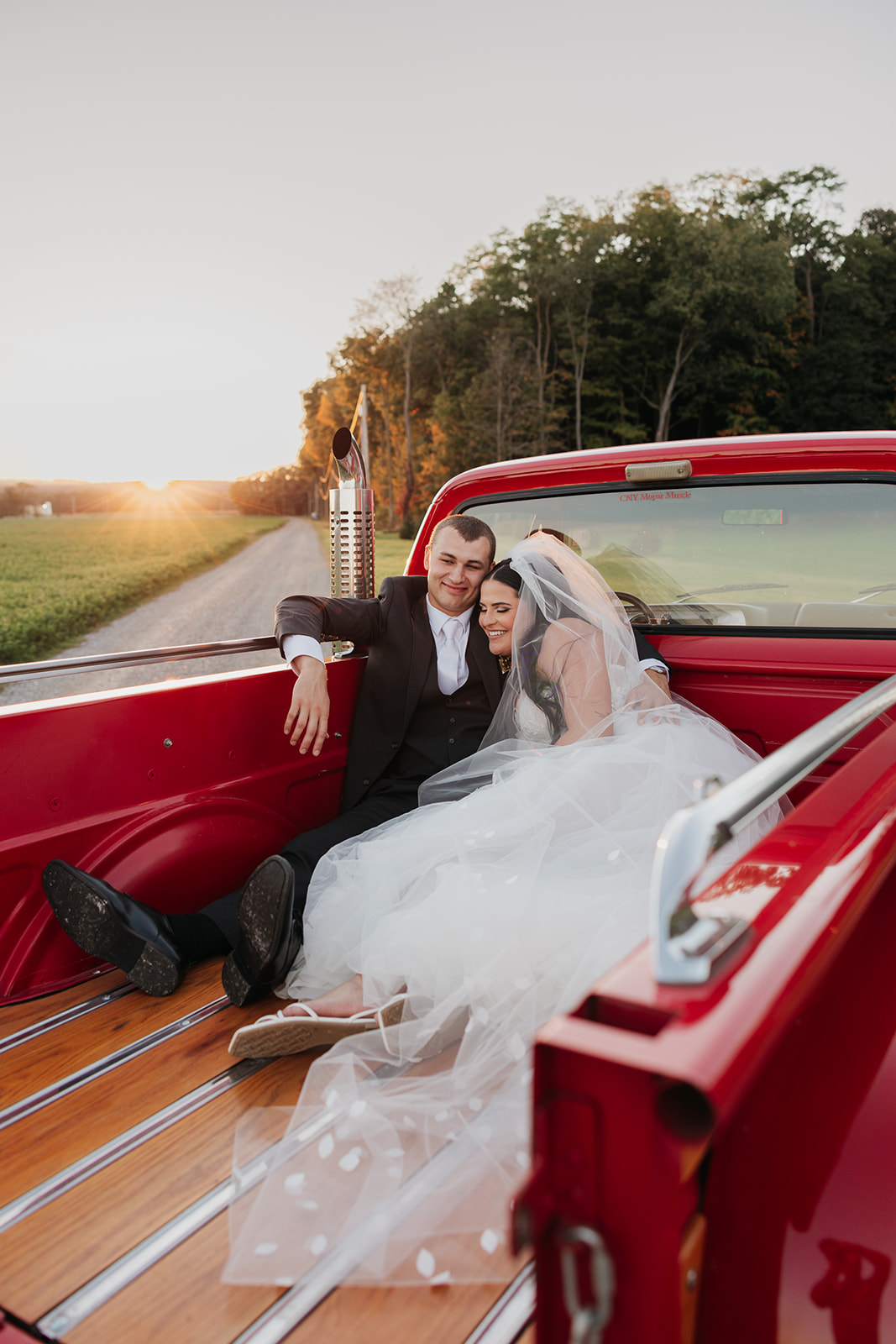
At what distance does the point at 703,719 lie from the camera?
2562 mm

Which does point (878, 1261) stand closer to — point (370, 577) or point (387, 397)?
point (370, 577)

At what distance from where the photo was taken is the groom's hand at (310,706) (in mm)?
2449

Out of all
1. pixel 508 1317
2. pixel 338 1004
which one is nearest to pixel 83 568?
pixel 338 1004

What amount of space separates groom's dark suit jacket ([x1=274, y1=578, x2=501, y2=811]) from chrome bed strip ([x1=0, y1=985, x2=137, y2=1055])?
916mm

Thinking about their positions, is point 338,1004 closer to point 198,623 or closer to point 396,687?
point 396,687

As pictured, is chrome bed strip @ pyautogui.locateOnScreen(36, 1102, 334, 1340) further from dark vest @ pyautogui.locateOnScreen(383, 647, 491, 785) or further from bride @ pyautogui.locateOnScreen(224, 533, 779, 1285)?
dark vest @ pyautogui.locateOnScreen(383, 647, 491, 785)

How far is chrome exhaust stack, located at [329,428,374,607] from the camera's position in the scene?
10.5 feet

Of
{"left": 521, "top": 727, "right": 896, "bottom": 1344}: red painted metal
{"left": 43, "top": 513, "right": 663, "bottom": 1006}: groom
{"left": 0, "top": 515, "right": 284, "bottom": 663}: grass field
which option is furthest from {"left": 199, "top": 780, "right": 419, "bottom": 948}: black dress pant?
{"left": 0, "top": 515, "right": 284, "bottom": 663}: grass field

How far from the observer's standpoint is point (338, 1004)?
1914 millimetres

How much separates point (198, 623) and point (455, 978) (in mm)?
16935

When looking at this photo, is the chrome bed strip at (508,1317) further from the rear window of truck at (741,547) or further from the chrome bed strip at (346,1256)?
the rear window of truck at (741,547)

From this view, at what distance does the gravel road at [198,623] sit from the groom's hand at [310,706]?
16.8 feet

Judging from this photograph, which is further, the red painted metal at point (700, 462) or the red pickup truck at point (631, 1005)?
the red painted metal at point (700, 462)

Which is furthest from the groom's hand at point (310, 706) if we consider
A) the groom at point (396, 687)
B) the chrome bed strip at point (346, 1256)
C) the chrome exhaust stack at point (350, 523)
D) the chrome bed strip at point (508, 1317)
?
the chrome bed strip at point (508, 1317)
